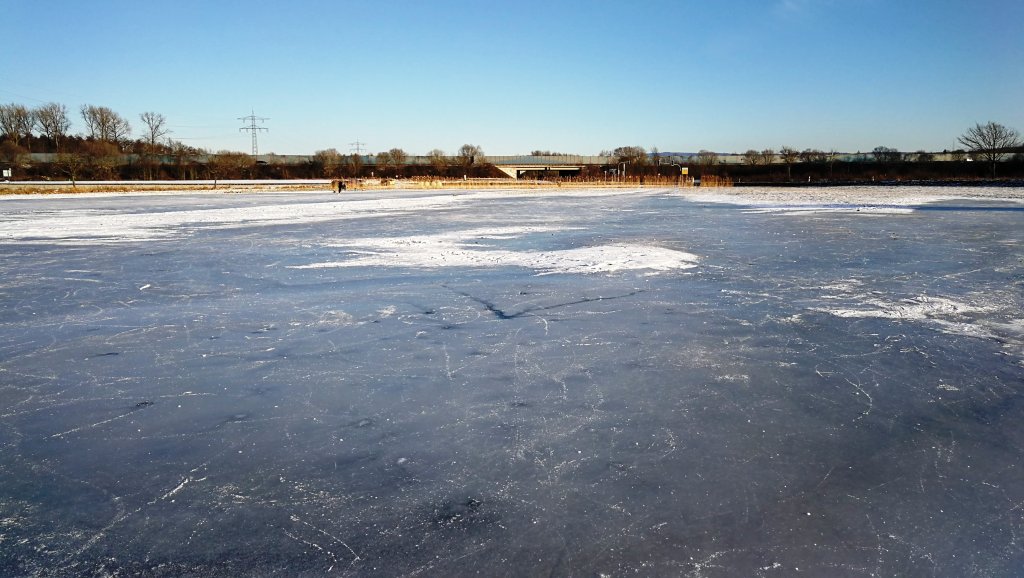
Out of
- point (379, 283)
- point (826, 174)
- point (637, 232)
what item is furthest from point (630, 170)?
point (379, 283)

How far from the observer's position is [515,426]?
2.66 m

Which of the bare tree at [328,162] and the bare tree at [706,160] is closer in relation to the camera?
the bare tree at [328,162]

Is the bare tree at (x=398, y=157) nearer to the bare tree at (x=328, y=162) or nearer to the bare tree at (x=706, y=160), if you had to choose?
the bare tree at (x=328, y=162)

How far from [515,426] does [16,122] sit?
288ft

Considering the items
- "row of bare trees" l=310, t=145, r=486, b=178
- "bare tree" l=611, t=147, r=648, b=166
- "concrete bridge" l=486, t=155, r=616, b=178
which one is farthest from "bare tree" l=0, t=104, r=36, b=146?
"bare tree" l=611, t=147, r=648, b=166

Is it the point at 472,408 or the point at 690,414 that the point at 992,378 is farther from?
the point at 472,408

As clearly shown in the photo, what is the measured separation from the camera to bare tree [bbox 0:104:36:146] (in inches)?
2744

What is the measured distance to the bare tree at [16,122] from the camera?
6969 cm

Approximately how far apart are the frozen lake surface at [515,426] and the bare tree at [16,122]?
8169 centimetres

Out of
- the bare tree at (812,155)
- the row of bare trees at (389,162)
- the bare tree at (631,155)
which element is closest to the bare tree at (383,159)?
the row of bare trees at (389,162)

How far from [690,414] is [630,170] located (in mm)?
84585

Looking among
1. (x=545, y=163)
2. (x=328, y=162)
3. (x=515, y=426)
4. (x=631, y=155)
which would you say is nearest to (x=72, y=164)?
(x=328, y=162)

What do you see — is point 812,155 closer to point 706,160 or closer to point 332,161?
point 706,160

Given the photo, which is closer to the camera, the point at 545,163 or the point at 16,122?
the point at 16,122
